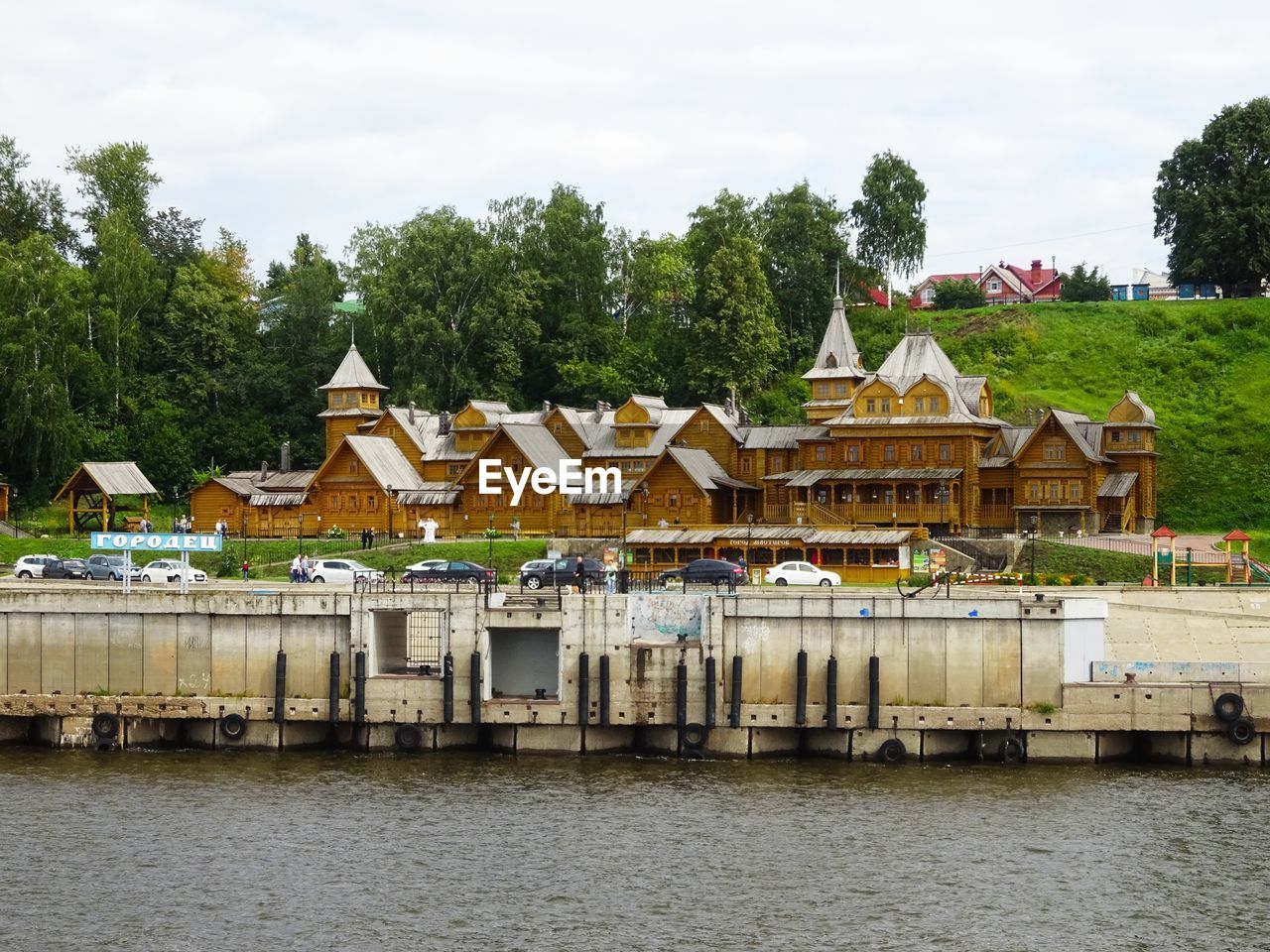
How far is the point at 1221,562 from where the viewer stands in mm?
72625

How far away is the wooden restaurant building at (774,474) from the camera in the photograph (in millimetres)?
87500

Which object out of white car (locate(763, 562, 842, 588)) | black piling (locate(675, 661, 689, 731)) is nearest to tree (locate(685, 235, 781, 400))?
white car (locate(763, 562, 842, 588))

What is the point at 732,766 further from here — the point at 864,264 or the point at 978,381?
the point at 864,264

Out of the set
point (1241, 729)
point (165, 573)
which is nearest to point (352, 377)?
point (165, 573)

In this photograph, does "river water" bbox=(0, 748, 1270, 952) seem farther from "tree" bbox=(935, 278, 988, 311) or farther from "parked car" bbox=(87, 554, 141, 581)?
"tree" bbox=(935, 278, 988, 311)

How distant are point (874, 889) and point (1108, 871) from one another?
5.45m

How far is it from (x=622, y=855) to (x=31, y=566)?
4376cm

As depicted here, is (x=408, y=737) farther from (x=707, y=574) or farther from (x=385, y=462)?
(x=385, y=462)

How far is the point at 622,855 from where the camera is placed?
40.6 metres

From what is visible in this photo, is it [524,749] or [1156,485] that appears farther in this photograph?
[1156,485]

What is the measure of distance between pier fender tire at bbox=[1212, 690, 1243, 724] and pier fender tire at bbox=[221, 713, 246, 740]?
27.4 m

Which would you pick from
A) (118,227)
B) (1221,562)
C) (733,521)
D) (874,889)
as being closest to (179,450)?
(118,227)

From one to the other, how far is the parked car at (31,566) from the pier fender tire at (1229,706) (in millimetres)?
47683

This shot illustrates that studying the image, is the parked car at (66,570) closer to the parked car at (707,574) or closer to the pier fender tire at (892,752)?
the parked car at (707,574)
